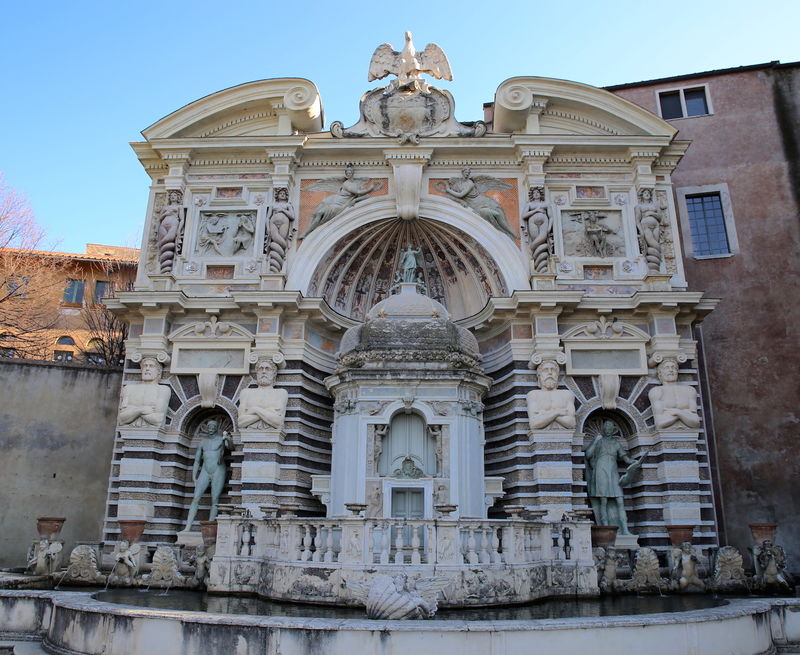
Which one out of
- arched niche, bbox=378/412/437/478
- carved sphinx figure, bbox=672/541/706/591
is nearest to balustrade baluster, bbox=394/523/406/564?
arched niche, bbox=378/412/437/478

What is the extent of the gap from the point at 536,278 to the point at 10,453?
47.7ft

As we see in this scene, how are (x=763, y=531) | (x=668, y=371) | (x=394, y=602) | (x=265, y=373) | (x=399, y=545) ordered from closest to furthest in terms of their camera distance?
1. (x=394, y=602)
2. (x=399, y=545)
3. (x=763, y=531)
4. (x=668, y=371)
5. (x=265, y=373)

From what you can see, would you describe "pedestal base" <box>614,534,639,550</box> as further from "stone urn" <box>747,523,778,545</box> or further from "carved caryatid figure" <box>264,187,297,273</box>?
"carved caryatid figure" <box>264,187,297,273</box>

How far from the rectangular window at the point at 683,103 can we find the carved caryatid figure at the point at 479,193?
749cm

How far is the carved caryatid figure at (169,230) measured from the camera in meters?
17.8

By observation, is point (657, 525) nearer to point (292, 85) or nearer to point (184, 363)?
point (184, 363)

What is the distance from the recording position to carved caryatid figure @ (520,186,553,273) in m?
17.6

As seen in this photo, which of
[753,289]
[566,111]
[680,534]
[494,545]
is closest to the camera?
[494,545]

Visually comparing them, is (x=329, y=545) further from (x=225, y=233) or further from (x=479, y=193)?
(x=479, y=193)

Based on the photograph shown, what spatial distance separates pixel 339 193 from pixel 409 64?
14.9ft

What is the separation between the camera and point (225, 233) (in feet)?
60.3

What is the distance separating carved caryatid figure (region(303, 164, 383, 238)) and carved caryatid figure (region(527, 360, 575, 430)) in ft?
22.6

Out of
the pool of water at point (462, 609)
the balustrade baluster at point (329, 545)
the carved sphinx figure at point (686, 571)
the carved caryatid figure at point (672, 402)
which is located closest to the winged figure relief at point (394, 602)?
the pool of water at point (462, 609)

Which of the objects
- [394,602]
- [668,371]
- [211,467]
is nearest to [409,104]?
[668,371]
